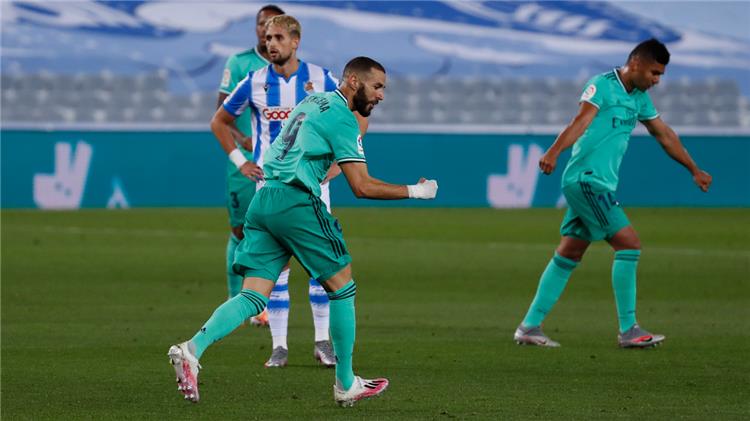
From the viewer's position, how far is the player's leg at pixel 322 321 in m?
8.70

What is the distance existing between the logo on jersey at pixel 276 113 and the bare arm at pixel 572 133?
1.67 metres

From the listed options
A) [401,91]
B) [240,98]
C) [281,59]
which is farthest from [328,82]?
[401,91]

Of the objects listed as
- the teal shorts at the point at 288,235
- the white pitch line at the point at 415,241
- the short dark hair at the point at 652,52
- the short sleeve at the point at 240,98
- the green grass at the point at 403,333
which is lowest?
the white pitch line at the point at 415,241

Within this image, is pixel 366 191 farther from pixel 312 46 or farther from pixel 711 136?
pixel 312 46

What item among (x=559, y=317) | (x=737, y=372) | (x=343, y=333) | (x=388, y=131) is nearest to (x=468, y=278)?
(x=559, y=317)

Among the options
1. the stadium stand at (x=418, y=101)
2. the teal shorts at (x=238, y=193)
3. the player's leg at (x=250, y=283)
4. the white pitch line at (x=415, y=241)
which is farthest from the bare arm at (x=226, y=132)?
the stadium stand at (x=418, y=101)

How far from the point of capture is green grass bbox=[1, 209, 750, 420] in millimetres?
7219

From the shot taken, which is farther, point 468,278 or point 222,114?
point 468,278

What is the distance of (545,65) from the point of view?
41719 millimetres

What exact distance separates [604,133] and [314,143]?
3513 millimetres

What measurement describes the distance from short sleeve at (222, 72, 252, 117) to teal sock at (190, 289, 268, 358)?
7.42 feet

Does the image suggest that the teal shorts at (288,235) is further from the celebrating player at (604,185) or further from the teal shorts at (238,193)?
the teal shorts at (238,193)

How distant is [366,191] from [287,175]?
1.55 feet

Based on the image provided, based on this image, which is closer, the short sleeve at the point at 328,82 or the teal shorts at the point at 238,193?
the short sleeve at the point at 328,82
